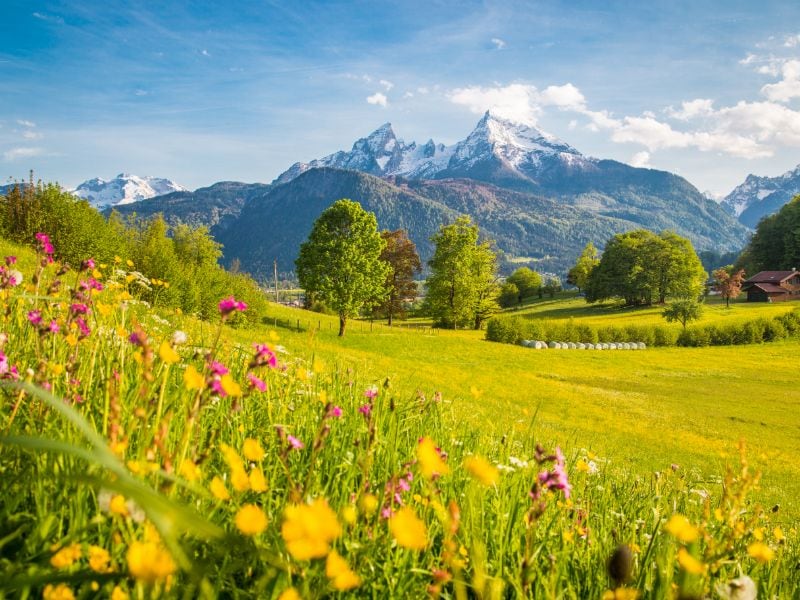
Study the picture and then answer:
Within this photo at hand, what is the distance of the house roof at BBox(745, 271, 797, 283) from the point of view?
73438mm

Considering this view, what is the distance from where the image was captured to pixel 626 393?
24719 millimetres

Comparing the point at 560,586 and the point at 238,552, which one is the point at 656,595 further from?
the point at 238,552

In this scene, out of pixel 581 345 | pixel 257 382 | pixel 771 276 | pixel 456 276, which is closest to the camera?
pixel 257 382

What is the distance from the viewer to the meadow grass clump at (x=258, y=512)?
78 centimetres

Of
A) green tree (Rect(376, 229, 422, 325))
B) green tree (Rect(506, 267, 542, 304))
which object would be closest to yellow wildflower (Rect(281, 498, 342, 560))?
green tree (Rect(376, 229, 422, 325))

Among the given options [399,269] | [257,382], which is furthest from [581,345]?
[257,382]

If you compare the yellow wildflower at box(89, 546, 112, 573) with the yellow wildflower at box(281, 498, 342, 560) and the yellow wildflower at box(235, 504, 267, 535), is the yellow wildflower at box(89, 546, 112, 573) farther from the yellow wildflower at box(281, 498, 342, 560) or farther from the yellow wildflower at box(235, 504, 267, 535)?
the yellow wildflower at box(281, 498, 342, 560)

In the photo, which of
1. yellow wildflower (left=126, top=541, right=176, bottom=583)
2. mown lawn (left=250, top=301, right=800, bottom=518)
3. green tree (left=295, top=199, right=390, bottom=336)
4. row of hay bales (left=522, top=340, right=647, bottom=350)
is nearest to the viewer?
yellow wildflower (left=126, top=541, right=176, bottom=583)

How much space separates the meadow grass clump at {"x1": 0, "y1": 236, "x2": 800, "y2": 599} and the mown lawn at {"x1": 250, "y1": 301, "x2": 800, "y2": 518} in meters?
1.03

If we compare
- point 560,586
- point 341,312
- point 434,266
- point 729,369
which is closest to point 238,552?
point 560,586

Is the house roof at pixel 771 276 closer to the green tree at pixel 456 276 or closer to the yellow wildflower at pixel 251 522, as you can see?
the green tree at pixel 456 276

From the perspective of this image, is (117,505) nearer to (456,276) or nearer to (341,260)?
(341,260)

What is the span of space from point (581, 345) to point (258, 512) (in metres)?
45.9

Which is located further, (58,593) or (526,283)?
(526,283)
